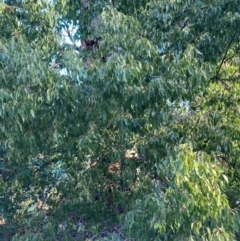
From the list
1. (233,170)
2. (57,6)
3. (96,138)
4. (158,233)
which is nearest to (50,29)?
(57,6)

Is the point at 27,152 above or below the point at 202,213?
above

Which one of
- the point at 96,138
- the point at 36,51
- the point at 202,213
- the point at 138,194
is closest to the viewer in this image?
the point at 202,213

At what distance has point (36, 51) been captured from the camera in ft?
11.6

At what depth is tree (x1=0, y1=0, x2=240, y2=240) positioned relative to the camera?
→ 3168mm

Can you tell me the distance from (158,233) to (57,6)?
2.11 meters

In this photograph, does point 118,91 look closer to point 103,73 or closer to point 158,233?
point 103,73

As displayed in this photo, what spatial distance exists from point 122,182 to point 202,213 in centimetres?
164

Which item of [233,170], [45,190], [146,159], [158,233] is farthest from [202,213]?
[45,190]

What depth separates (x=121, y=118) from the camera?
382cm

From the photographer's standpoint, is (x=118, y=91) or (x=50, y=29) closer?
(x=118, y=91)

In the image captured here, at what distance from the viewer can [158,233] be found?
10.8 ft

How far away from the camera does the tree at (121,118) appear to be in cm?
317

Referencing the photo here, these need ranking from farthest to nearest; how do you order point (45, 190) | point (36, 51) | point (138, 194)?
point (45, 190) < point (138, 194) < point (36, 51)

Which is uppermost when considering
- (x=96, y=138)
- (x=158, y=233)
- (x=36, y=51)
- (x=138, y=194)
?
(x=36, y=51)
